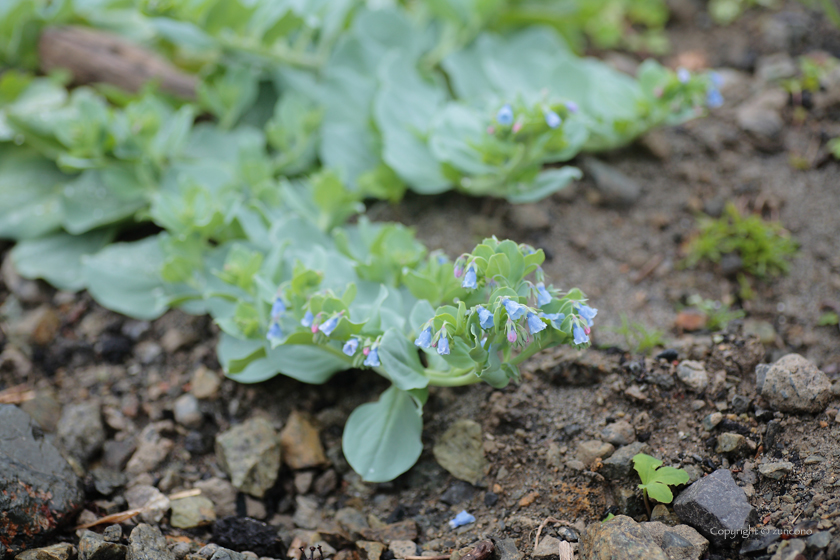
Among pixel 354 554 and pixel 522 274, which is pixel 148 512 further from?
pixel 522 274

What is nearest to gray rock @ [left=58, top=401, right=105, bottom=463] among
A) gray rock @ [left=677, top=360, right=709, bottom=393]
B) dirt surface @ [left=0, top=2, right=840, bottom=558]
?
dirt surface @ [left=0, top=2, right=840, bottom=558]

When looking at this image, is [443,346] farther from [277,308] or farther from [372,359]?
[277,308]

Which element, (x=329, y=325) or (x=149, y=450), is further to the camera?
(x=149, y=450)

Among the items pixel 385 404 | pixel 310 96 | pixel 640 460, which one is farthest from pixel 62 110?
pixel 640 460

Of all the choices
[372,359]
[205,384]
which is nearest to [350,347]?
[372,359]

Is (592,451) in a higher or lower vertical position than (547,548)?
higher

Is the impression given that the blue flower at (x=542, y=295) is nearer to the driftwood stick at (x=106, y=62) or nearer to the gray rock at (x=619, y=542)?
the gray rock at (x=619, y=542)

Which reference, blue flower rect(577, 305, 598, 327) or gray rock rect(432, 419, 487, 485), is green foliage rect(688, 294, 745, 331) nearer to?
blue flower rect(577, 305, 598, 327)
